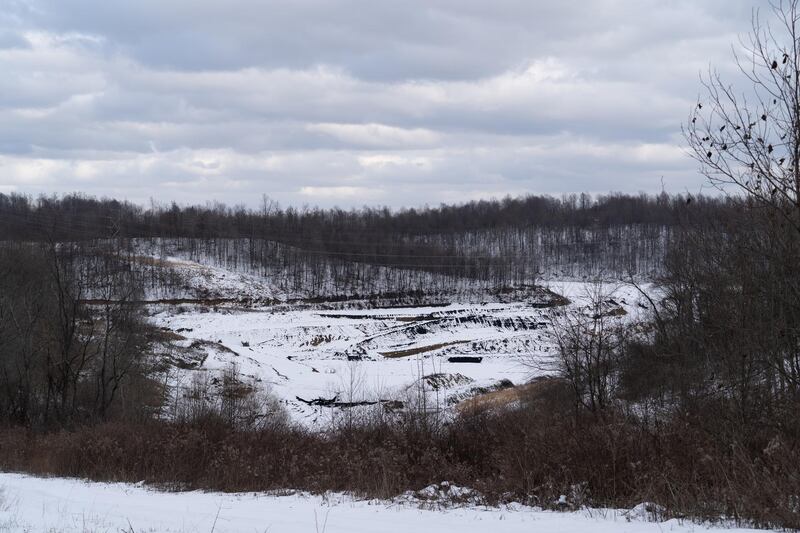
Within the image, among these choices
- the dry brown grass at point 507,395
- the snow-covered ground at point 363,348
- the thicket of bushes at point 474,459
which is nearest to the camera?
the thicket of bushes at point 474,459

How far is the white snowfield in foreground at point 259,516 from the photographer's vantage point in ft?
25.9

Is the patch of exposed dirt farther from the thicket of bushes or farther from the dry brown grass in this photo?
the thicket of bushes

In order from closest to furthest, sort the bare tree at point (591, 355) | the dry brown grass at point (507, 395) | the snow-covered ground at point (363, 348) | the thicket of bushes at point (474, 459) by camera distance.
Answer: the thicket of bushes at point (474, 459) → the bare tree at point (591, 355) → the dry brown grass at point (507, 395) → the snow-covered ground at point (363, 348)

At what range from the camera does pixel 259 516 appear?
9.46 m

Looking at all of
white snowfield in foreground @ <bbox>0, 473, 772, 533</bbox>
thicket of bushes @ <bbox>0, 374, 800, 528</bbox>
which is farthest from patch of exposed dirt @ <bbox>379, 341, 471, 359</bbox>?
white snowfield in foreground @ <bbox>0, 473, 772, 533</bbox>

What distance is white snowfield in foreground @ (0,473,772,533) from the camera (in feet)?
25.9

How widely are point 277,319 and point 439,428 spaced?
5720cm

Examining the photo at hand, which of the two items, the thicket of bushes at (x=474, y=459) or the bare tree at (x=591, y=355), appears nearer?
the thicket of bushes at (x=474, y=459)

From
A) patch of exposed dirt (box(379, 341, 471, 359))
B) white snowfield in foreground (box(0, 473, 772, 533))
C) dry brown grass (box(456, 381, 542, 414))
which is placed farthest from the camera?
patch of exposed dirt (box(379, 341, 471, 359))

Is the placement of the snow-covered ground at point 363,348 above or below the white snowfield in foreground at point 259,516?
below

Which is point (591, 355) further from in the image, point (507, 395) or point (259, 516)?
point (259, 516)

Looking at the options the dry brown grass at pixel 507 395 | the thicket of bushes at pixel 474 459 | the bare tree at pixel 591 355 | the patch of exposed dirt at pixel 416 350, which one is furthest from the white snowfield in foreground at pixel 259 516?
the patch of exposed dirt at pixel 416 350

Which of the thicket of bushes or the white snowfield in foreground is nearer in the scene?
the white snowfield in foreground

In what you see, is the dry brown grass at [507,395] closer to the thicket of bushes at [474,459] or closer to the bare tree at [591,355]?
the bare tree at [591,355]
